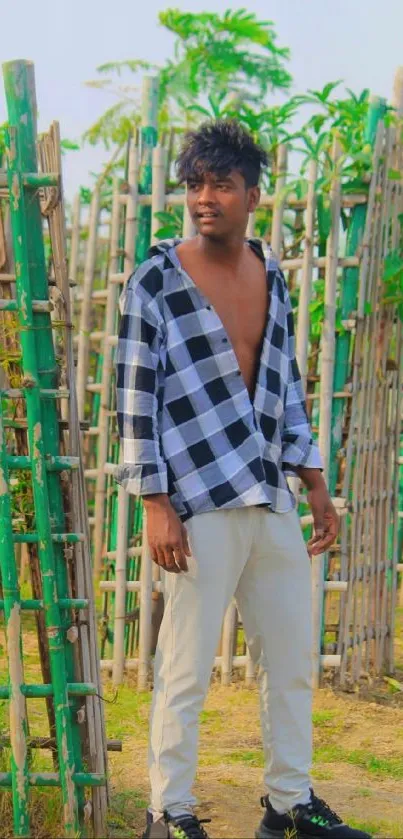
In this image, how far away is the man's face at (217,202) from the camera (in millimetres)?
3416

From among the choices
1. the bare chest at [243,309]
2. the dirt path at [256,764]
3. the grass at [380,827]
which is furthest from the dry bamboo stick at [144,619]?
the bare chest at [243,309]

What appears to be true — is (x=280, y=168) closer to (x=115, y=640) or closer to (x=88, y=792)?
(x=115, y=640)

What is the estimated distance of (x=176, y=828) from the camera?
3422 millimetres

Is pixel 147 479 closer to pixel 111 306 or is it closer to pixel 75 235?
pixel 111 306

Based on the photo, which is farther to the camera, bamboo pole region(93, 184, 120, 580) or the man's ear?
bamboo pole region(93, 184, 120, 580)

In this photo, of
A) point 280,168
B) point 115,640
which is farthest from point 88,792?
point 280,168

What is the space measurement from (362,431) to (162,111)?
567cm

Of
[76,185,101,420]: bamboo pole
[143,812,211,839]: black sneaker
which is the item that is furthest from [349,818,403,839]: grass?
[76,185,101,420]: bamboo pole

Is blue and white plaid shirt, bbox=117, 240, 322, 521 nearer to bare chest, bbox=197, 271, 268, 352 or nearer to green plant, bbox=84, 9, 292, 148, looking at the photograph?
A: bare chest, bbox=197, 271, 268, 352

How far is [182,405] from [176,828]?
1.11 m

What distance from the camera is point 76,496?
3.72m

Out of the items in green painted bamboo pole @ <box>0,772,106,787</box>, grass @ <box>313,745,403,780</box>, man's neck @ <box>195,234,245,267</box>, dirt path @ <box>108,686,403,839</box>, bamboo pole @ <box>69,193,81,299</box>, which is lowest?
grass @ <box>313,745,403,780</box>

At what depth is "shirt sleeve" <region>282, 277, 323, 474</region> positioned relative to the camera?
3.73m

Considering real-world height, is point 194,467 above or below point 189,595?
above
